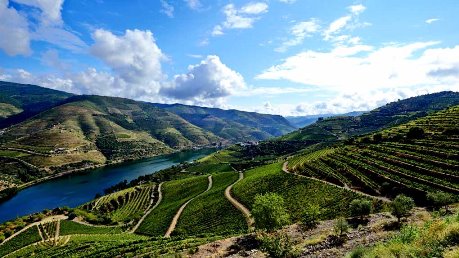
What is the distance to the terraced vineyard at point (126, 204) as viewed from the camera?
147875 mm

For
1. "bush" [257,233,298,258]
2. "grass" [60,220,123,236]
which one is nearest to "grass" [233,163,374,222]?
"bush" [257,233,298,258]

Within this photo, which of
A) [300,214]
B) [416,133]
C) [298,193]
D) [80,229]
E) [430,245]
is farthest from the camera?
[80,229]

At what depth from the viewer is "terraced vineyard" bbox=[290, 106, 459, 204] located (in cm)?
7756

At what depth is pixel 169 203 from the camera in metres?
147

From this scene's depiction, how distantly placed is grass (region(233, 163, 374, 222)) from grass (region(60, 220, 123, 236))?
147 ft

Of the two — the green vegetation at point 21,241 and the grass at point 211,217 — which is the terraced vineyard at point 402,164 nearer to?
the grass at point 211,217

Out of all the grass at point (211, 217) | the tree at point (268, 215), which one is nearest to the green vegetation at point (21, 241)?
the grass at point (211, 217)

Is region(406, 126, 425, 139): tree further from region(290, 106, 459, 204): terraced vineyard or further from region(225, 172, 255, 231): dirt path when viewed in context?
region(225, 172, 255, 231): dirt path

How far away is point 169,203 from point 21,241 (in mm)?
57554

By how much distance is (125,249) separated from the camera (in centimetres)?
6000

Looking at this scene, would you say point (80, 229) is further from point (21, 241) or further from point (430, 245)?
point (430, 245)

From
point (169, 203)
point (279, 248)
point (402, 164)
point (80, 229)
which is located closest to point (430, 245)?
point (279, 248)

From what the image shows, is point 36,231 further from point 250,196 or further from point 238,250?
point 238,250

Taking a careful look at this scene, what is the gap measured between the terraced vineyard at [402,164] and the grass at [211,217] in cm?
2943
